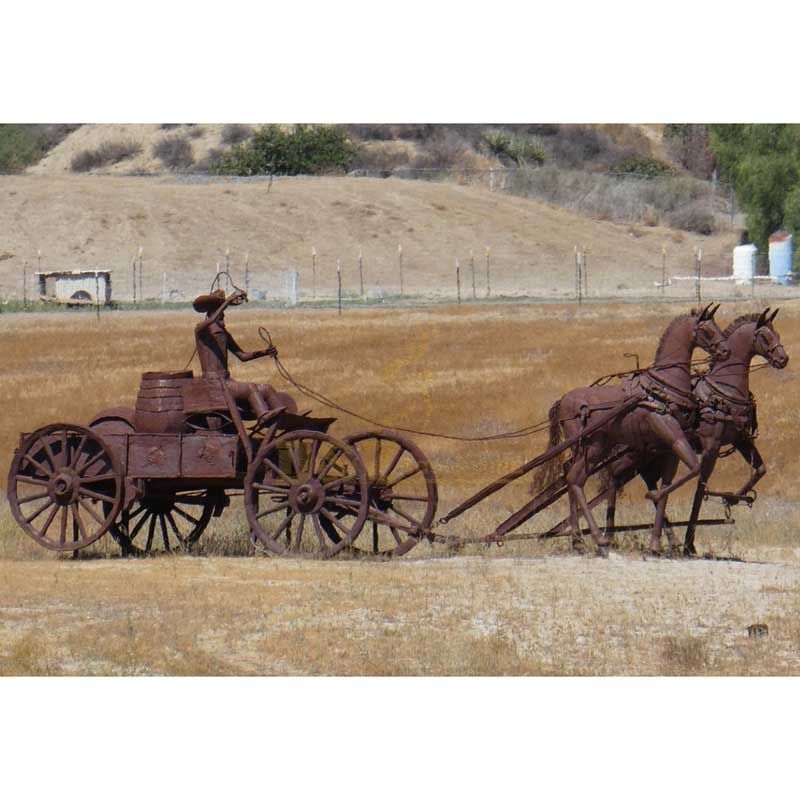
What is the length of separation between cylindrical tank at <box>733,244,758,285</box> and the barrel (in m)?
38.8

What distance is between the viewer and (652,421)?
722 inches

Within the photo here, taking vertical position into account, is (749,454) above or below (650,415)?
below

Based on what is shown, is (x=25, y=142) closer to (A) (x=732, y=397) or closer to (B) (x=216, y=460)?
(B) (x=216, y=460)

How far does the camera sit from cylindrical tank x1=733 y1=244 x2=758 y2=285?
182 ft

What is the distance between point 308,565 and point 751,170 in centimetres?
3744

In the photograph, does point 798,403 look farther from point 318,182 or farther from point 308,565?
point 318,182

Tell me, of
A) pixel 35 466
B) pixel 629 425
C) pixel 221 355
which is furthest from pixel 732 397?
pixel 35 466

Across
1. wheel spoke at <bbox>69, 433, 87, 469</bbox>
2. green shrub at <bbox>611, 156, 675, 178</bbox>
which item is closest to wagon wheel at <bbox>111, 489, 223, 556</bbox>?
wheel spoke at <bbox>69, 433, 87, 469</bbox>

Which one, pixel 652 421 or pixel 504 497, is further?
pixel 504 497

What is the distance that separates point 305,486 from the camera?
57.3 feet

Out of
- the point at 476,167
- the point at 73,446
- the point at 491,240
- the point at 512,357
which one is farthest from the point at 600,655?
the point at 476,167

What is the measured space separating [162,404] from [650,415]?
530cm

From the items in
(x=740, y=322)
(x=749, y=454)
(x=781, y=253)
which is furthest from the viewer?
(x=781, y=253)

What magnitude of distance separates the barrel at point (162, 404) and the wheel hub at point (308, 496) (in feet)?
5.15
